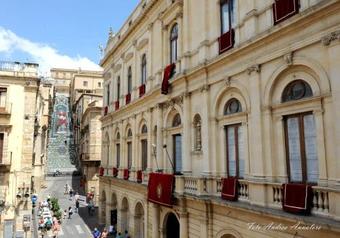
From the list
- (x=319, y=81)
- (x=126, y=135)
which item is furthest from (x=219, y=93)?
(x=126, y=135)

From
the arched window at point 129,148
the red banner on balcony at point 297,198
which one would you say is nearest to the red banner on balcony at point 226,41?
the red banner on balcony at point 297,198

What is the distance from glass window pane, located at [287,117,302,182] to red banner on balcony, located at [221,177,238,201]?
7.76 ft

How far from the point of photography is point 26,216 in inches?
974

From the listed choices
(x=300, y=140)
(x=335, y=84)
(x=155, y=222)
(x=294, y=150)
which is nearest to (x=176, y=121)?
(x=155, y=222)

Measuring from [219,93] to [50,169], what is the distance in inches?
1809

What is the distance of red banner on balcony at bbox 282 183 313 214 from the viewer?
938 centimetres

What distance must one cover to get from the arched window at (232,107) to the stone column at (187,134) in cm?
251

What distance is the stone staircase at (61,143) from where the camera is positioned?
5619cm

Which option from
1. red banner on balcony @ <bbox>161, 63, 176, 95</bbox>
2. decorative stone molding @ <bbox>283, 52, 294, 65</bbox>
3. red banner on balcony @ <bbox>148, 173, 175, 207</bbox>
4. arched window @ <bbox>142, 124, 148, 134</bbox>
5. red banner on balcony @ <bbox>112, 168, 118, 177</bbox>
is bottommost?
red banner on balcony @ <bbox>148, 173, 175, 207</bbox>

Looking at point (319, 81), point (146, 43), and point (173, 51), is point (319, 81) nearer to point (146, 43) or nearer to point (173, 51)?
point (173, 51)

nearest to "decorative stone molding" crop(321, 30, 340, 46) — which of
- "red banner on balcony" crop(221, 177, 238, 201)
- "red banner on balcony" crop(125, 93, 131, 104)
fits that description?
"red banner on balcony" crop(221, 177, 238, 201)

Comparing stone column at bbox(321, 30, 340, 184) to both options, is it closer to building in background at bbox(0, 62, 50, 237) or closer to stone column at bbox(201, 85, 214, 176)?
stone column at bbox(201, 85, 214, 176)

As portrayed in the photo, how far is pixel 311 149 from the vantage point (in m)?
10.0

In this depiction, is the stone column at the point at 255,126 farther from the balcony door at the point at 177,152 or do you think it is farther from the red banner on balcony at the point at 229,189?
the balcony door at the point at 177,152
